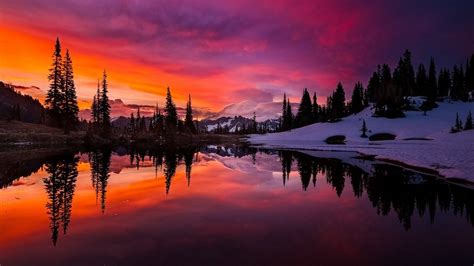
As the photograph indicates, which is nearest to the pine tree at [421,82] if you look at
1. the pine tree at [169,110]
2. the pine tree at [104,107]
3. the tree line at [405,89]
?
the tree line at [405,89]

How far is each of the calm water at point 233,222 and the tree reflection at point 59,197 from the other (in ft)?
0.16

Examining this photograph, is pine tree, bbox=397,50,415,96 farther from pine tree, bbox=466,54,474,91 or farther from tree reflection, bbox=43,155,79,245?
tree reflection, bbox=43,155,79,245

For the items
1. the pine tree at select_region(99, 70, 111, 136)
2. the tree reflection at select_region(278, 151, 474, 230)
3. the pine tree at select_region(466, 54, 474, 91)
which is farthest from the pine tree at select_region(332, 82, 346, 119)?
the tree reflection at select_region(278, 151, 474, 230)

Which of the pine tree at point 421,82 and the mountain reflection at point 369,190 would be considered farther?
the pine tree at point 421,82

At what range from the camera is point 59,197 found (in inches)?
614

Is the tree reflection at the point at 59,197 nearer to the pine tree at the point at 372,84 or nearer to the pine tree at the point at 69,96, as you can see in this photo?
the pine tree at the point at 69,96

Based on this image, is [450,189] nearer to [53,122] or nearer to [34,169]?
[34,169]

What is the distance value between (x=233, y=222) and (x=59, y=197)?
9440mm

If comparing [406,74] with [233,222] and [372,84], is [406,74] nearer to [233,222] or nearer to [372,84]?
[372,84]

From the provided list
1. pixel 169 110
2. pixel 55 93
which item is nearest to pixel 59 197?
pixel 55 93

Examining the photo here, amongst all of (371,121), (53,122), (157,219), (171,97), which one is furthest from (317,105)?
(157,219)

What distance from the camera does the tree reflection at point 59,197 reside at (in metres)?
11.0

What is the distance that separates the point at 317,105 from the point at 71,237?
133 metres

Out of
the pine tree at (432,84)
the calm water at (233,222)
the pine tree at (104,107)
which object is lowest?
the calm water at (233,222)
